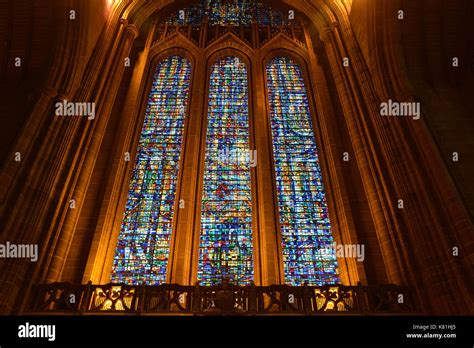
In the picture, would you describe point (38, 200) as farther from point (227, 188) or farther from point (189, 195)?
point (227, 188)

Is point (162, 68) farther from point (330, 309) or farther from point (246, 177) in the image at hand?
point (330, 309)

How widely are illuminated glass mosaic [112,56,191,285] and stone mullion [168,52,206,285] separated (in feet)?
0.73

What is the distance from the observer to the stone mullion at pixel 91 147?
7980 millimetres

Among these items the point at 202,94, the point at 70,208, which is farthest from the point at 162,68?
the point at 70,208

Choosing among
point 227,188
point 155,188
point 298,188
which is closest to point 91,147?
point 155,188

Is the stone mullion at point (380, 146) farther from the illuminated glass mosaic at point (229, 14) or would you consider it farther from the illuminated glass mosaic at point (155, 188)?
the illuminated glass mosaic at point (229, 14)

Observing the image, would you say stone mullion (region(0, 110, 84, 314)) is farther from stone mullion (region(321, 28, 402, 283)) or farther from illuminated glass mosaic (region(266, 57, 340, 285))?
stone mullion (region(321, 28, 402, 283))

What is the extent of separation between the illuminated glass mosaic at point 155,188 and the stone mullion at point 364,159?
4.05 m

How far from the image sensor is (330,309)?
755 centimetres

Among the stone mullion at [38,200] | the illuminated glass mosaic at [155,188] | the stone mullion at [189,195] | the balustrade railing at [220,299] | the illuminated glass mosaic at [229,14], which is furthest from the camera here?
the illuminated glass mosaic at [229,14]

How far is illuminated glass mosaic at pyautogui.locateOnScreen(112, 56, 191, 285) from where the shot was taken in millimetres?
8898

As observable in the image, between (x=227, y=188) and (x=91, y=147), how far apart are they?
306cm

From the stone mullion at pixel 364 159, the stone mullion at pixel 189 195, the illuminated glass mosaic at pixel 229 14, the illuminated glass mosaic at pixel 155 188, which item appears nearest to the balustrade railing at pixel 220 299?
the stone mullion at pixel 364 159

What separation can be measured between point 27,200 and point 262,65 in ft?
26.6
